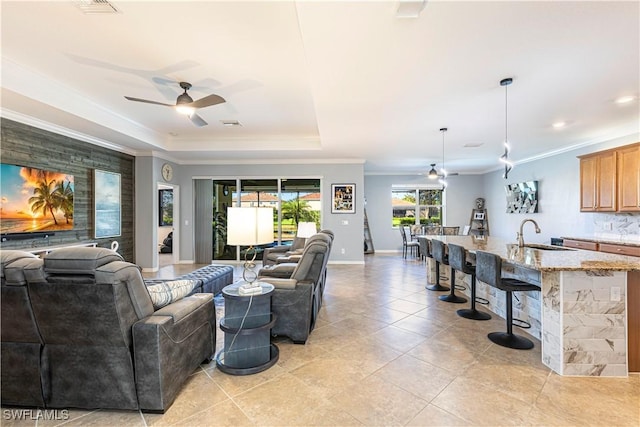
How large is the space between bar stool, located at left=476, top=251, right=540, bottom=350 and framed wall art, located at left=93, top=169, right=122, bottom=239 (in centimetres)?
633

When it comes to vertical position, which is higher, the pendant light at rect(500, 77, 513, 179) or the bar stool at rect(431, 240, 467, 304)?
the pendant light at rect(500, 77, 513, 179)

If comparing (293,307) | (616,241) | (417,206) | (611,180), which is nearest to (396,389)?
(293,307)

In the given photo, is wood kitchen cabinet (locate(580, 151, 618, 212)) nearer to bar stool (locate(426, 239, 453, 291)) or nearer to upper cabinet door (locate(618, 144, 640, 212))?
upper cabinet door (locate(618, 144, 640, 212))

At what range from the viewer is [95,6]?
232 centimetres

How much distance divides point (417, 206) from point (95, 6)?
A: 8.98 m

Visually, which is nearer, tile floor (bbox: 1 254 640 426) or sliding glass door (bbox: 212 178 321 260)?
tile floor (bbox: 1 254 640 426)

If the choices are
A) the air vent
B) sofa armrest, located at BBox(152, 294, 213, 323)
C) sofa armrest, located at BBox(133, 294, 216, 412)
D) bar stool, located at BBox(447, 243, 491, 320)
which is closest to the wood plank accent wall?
the air vent

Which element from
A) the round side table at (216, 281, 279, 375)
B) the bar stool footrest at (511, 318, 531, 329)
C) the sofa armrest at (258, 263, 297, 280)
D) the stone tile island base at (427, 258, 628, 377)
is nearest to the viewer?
the stone tile island base at (427, 258, 628, 377)

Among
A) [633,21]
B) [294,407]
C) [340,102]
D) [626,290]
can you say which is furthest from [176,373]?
[633,21]

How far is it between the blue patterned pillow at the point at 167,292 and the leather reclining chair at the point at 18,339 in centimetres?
62

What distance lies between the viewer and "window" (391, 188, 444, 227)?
9570 millimetres

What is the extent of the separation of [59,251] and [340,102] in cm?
304

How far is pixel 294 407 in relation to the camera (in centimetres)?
189

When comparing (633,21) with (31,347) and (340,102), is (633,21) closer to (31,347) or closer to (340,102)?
(340,102)
